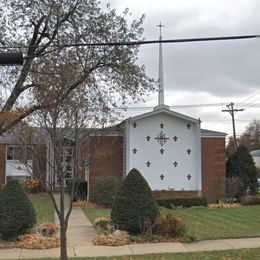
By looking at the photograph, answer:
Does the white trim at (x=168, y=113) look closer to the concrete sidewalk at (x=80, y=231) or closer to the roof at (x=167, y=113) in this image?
the roof at (x=167, y=113)

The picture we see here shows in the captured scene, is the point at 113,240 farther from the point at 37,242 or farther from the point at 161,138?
the point at 161,138

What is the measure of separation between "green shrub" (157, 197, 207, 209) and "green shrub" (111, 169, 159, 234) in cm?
963

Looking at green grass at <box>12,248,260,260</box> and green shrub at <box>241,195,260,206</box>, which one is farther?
green shrub at <box>241,195,260,206</box>

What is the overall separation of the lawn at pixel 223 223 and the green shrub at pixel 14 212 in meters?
4.32

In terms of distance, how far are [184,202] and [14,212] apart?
1199cm

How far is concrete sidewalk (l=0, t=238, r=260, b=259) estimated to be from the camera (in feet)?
36.2

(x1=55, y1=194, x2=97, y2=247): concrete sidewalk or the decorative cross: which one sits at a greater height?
the decorative cross

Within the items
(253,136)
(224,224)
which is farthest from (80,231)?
(253,136)

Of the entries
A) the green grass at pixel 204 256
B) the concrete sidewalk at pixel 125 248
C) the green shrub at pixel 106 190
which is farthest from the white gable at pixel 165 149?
the green grass at pixel 204 256

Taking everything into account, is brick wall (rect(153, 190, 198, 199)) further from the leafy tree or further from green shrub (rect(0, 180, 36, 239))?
green shrub (rect(0, 180, 36, 239))

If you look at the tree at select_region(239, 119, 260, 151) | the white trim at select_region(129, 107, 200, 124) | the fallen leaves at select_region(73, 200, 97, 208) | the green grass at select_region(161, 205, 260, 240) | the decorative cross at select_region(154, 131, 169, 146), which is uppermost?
the tree at select_region(239, 119, 260, 151)

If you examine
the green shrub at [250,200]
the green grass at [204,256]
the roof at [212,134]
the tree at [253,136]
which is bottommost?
the green grass at [204,256]

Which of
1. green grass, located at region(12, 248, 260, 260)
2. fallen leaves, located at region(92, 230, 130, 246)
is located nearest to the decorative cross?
fallen leaves, located at region(92, 230, 130, 246)

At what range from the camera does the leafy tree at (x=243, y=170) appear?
84.6 ft
